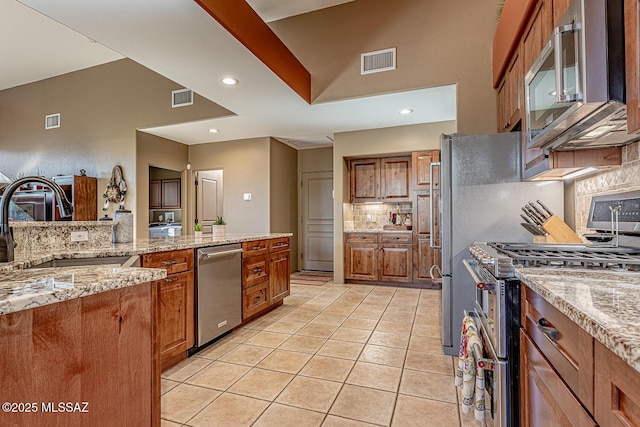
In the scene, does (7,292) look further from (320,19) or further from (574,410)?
(320,19)

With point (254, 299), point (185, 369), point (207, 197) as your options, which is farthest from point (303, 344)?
point (207, 197)

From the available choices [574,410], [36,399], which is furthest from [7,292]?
[574,410]

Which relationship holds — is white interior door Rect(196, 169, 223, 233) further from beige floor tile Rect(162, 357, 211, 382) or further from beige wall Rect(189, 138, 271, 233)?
beige floor tile Rect(162, 357, 211, 382)

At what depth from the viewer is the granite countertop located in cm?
53

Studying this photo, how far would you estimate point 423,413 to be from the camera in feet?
5.77

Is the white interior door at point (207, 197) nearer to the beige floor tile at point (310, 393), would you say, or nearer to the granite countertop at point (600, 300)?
the beige floor tile at point (310, 393)

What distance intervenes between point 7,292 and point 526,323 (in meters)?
1.58

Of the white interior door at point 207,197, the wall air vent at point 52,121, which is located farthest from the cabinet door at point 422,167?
the wall air vent at point 52,121

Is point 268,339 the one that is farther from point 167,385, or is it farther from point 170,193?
point 170,193

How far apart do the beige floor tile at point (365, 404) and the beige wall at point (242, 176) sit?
374 cm

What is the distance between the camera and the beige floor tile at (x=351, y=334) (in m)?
2.81

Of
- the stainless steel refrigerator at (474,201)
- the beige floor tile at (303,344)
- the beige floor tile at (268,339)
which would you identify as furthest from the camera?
the beige floor tile at (268,339)

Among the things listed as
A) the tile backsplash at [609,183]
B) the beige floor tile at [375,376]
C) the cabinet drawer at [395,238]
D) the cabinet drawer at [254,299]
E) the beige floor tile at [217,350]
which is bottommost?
the beige floor tile at [217,350]

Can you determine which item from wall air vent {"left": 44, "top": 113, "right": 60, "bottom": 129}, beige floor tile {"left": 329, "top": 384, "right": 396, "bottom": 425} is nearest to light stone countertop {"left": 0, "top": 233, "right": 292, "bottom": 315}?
beige floor tile {"left": 329, "top": 384, "right": 396, "bottom": 425}
